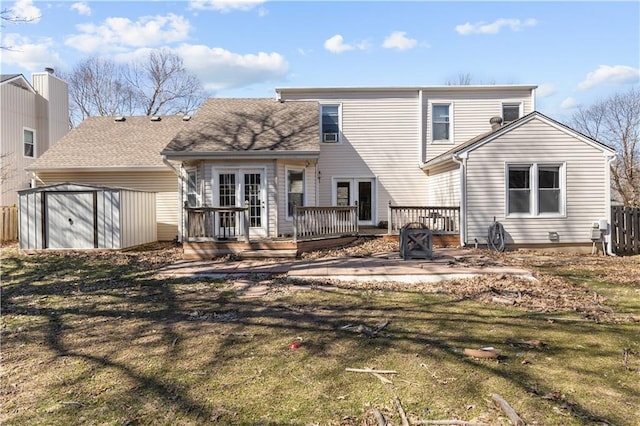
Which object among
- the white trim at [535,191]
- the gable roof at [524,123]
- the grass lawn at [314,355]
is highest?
the gable roof at [524,123]

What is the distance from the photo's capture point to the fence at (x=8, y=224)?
16.2m

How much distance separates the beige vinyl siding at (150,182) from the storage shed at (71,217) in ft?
8.31

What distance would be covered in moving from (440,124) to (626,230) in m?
7.25

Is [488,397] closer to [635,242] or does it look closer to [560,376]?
[560,376]

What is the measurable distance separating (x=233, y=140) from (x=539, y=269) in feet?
31.3

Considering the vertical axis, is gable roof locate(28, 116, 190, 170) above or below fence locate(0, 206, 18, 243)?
above

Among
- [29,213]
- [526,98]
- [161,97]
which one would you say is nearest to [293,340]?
[29,213]

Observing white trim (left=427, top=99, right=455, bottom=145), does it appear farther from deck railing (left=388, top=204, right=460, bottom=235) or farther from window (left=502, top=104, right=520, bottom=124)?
deck railing (left=388, top=204, right=460, bottom=235)

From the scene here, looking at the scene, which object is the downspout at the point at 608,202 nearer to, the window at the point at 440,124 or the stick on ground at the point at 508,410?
the window at the point at 440,124

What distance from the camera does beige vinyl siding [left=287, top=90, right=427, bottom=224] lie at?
53.2 ft

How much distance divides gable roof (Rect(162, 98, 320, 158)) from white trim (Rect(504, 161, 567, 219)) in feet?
19.8

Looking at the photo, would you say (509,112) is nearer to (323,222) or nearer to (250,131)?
(323,222)

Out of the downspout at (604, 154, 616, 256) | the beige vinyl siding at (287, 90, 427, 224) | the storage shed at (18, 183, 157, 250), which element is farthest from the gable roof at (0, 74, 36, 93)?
the downspout at (604, 154, 616, 256)

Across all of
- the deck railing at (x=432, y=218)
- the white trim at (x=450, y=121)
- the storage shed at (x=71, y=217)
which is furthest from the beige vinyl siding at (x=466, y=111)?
the storage shed at (x=71, y=217)
